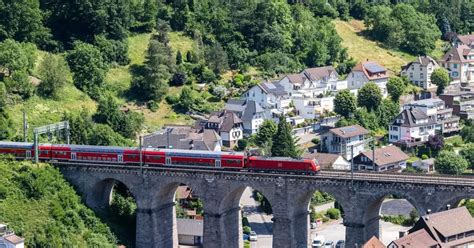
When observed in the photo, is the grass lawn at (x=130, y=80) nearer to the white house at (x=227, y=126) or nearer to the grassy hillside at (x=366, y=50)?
the white house at (x=227, y=126)

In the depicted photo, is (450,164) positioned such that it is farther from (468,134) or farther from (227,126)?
(227,126)

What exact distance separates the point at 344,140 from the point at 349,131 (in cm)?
200

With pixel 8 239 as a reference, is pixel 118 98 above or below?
above

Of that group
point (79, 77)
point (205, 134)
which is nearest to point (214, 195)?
point (205, 134)

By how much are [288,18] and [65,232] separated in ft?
212

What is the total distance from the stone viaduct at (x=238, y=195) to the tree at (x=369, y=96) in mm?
42504

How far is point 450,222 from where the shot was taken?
66.6 metres

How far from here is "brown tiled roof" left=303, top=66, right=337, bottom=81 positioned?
12025cm

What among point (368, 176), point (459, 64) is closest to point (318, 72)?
point (459, 64)

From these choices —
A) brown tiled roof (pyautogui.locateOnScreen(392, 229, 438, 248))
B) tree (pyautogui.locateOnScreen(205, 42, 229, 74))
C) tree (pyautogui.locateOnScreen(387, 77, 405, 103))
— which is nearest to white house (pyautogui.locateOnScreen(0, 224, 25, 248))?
brown tiled roof (pyautogui.locateOnScreen(392, 229, 438, 248))

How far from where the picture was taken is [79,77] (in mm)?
104500

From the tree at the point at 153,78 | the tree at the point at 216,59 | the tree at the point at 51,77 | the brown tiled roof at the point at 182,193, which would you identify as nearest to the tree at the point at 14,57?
the tree at the point at 51,77

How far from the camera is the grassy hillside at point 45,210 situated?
7338cm

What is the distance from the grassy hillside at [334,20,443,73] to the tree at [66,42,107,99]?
42037mm
